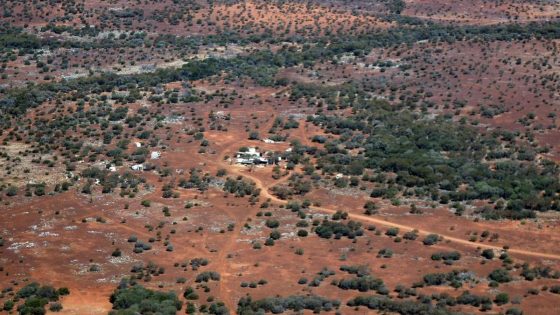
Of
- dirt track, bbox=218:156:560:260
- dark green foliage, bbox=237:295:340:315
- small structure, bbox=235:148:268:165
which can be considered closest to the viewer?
dark green foliage, bbox=237:295:340:315

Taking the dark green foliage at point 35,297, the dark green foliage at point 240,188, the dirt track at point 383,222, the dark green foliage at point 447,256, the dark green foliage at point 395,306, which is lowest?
the dirt track at point 383,222

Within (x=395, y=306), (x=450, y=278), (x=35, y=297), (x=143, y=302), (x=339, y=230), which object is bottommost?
(x=339, y=230)

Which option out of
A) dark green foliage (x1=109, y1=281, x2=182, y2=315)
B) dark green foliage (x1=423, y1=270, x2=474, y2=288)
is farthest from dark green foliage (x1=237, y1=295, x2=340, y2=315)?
dark green foliage (x1=423, y1=270, x2=474, y2=288)

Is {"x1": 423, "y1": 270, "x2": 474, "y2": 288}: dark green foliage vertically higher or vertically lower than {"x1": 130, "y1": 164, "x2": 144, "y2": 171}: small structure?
higher

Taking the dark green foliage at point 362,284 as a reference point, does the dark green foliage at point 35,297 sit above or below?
above

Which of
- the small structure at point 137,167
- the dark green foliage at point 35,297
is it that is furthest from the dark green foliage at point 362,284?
the small structure at point 137,167

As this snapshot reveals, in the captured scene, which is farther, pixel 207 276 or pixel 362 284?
pixel 207 276

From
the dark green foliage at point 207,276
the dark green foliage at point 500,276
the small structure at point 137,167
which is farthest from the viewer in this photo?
the small structure at point 137,167

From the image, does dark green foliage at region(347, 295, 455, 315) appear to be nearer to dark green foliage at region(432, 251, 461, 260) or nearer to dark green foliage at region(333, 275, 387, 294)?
dark green foliage at region(333, 275, 387, 294)

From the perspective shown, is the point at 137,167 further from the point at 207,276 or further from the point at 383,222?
the point at 207,276

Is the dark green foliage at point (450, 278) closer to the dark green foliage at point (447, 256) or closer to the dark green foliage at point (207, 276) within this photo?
the dark green foliage at point (447, 256)

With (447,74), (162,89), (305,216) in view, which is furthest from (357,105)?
(305,216)

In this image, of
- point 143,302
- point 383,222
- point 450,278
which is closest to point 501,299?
point 450,278
